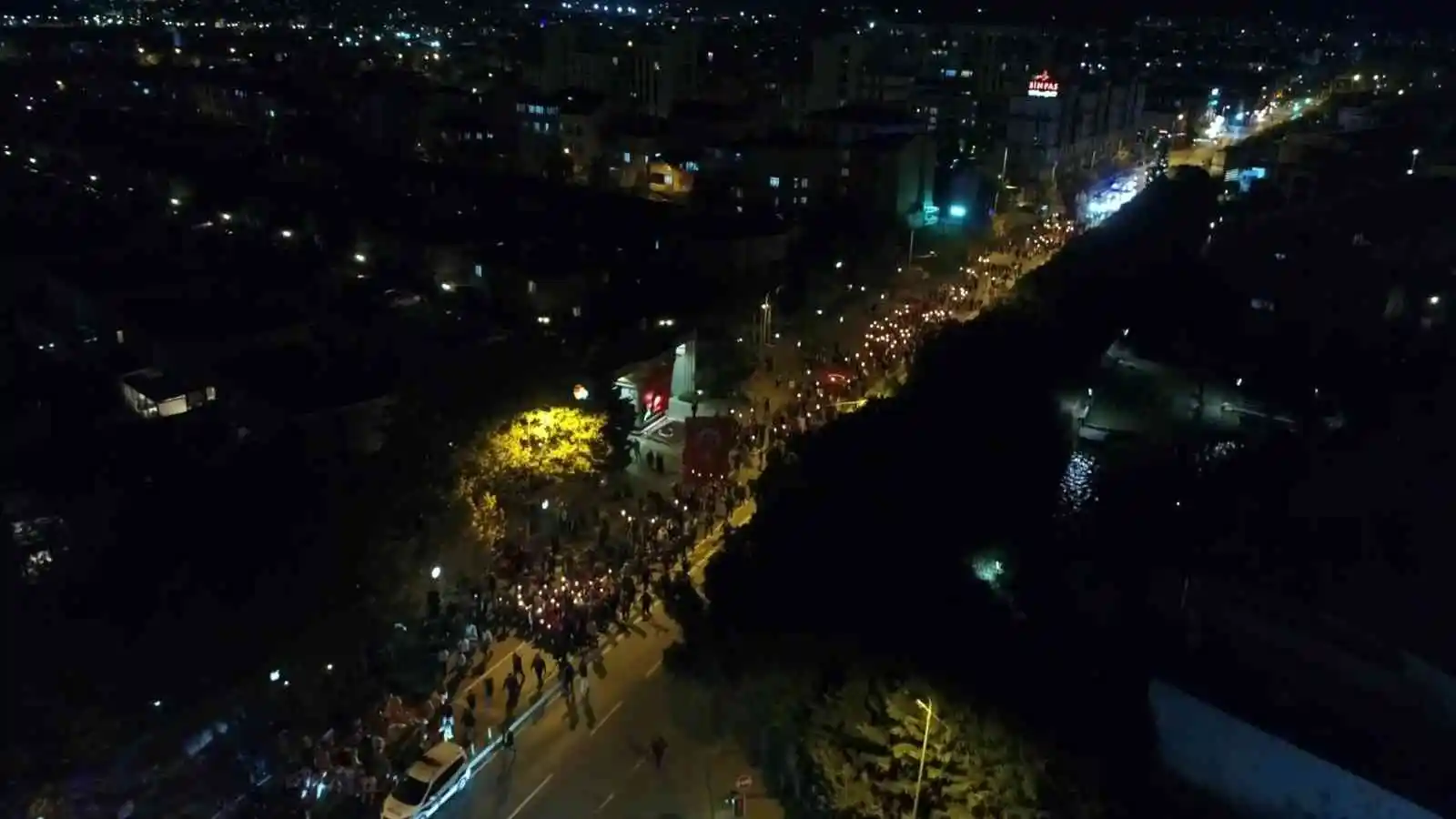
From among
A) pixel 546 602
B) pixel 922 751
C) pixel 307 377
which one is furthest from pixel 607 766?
pixel 307 377

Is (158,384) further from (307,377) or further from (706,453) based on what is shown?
(706,453)

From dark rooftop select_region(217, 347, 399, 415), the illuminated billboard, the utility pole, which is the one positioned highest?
the illuminated billboard

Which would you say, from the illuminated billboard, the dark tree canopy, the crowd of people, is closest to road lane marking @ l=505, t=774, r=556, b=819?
the crowd of people

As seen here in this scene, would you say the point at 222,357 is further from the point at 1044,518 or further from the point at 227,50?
the point at 227,50

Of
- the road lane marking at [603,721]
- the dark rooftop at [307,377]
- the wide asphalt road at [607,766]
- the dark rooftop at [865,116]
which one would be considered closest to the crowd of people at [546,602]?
the wide asphalt road at [607,766]

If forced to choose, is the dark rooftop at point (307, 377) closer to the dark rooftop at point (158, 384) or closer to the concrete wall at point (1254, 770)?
the dark rooftop at point (158, 384)

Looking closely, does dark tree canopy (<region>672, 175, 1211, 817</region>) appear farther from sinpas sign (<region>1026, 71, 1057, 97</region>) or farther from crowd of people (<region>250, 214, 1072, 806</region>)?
sinpas sign (<region>1026, 71, 1057, 97</region>)
